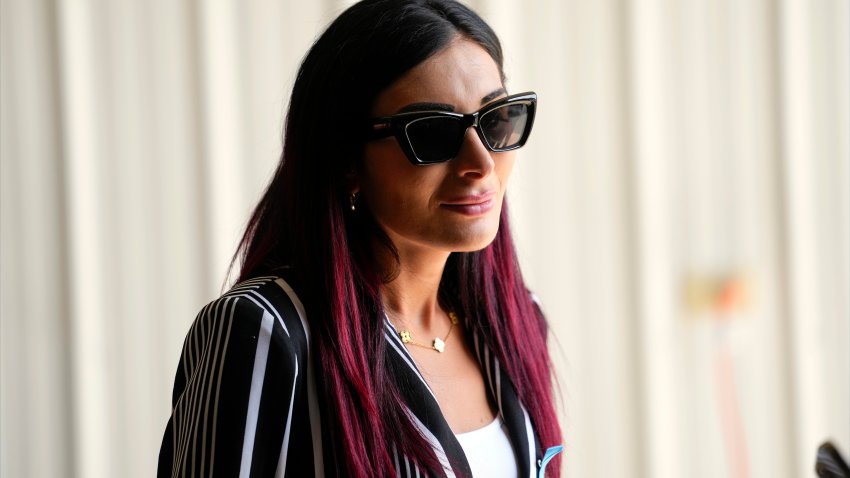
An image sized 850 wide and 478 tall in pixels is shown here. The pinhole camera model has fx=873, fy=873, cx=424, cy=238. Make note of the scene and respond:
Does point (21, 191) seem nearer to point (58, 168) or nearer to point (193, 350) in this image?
point (58, 168)

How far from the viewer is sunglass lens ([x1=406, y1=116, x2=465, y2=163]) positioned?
1.04 metres

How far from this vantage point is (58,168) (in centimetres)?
193

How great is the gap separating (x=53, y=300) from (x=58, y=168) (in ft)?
0.96

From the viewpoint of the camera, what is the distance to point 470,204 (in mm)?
1078

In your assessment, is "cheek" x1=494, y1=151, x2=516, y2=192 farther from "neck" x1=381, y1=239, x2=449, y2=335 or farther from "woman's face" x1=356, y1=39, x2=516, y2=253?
"neck" x1=381, y1=239, x2=449, y2=335

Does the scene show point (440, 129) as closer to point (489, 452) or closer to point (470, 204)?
point (470, 204)

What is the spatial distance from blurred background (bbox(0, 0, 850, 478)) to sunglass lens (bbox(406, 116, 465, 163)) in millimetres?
1040

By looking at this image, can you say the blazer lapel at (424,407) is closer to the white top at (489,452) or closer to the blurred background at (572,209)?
the white top at (489,452)

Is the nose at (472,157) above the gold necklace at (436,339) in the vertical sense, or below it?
above

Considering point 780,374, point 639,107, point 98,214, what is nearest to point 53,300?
point 98,214

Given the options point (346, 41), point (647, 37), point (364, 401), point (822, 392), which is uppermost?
point (647, 37)

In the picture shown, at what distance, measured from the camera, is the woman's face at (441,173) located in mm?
1065

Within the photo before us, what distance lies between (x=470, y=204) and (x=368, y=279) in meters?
0.17

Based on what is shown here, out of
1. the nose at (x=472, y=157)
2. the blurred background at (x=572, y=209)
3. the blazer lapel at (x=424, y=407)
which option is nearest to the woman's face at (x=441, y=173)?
the nose at (x=472, y=157)
